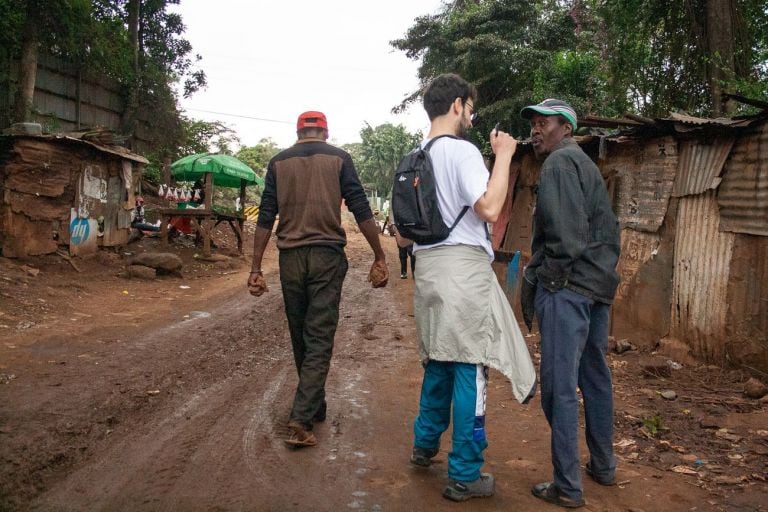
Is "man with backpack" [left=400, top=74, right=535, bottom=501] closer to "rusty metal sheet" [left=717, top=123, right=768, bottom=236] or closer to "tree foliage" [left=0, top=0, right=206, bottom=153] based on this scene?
"rusty metal sheet" [left=717, top=123, right=768, bottom=236]

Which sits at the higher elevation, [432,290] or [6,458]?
[432,290]

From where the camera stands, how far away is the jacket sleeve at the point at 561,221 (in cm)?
278

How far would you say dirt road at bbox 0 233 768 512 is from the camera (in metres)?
2.81

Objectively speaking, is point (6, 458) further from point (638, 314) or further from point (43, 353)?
point (638, 314)

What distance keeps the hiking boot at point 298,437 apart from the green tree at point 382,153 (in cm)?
4827

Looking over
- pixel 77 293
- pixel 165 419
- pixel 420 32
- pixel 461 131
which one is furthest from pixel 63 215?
pixel 420 32

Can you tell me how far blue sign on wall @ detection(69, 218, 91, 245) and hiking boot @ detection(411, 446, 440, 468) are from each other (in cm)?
1044

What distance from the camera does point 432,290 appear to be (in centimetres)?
288

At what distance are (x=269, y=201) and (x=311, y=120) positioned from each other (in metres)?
0.59

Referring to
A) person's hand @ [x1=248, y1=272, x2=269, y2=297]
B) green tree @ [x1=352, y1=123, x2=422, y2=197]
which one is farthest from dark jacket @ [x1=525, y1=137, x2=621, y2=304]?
green tree @ [x1=352, y1=123, x2=422, y2=197]

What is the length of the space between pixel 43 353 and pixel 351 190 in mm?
3756

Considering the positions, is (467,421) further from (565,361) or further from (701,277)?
(701,277)

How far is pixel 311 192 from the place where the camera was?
3717 millimetres

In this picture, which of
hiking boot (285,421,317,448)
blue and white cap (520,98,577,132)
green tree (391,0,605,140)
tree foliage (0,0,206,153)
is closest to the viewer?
blue and white cap (520,98,577,132)
